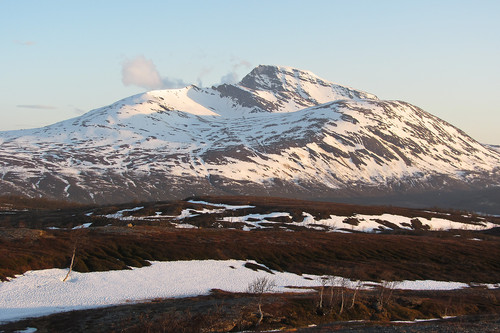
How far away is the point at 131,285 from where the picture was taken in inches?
2741

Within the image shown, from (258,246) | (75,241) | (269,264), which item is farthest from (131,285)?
(258,246)

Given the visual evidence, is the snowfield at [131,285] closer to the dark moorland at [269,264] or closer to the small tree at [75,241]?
the small tree at [75,241]

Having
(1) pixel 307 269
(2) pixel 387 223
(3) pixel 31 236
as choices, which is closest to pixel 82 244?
(3) pixel 31 236

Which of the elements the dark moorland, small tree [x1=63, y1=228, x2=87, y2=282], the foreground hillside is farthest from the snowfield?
the foreground hillside

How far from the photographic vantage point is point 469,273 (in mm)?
95312

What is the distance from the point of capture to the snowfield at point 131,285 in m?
59.0

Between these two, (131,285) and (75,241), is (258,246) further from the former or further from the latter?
(131,285)

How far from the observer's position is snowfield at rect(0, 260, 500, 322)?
59.0m

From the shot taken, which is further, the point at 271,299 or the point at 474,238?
the point at 474,238

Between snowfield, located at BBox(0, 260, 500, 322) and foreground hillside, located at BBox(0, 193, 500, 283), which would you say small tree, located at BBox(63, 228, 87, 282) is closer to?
foreground hillside, located at BBox(0, 193, 500, 283)

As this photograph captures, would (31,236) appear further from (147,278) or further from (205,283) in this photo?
(205,283)

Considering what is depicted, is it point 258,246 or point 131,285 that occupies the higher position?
point 258,246

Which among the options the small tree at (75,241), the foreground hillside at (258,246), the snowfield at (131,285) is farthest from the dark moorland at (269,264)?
the snowfield at (131,285)

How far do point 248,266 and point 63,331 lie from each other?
42.8 metres
